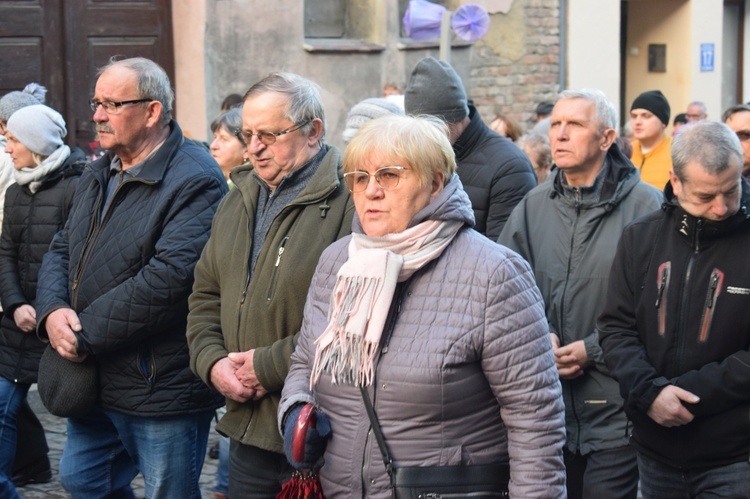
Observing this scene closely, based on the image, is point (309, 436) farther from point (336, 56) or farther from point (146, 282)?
point (336, 56)

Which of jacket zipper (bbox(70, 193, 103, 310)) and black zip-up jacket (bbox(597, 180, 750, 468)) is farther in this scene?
jacket zipper (bbox(70, 193, 103, 310))

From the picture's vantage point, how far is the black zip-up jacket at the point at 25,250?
5855mm

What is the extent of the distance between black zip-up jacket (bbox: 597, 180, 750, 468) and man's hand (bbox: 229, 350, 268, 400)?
1.24m

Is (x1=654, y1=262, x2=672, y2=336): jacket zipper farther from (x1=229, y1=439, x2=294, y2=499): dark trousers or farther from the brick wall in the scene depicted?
the brick wall

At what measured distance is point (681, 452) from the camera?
13.8ft

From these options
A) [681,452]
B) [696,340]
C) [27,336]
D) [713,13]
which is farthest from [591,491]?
[713,13]

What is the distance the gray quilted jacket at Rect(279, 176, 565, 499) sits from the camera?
10.9ft

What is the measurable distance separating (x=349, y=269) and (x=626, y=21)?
53.4ft

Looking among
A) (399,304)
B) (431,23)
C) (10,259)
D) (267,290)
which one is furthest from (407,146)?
(431,23)

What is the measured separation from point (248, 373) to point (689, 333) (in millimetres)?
1522

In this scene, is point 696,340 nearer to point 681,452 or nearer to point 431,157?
point 681,452

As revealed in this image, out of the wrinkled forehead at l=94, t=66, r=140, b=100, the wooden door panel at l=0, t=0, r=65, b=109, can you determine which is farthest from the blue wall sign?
the wrinkled forehead at l=94, t=66, r=140, b=100

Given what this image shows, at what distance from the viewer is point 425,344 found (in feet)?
10.9

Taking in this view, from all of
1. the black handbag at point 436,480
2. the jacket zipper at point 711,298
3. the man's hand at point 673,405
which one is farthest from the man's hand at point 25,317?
the jacket zipper at point 711,298
